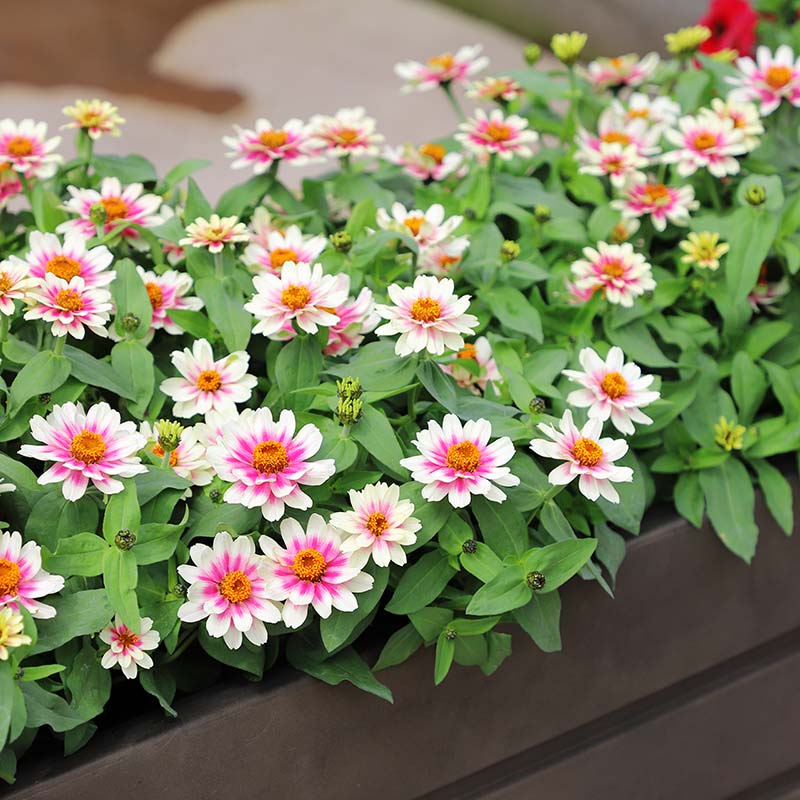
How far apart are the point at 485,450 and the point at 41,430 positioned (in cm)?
31

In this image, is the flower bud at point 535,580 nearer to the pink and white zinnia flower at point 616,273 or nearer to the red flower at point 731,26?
the pink and white zinnia flower at point 616,273

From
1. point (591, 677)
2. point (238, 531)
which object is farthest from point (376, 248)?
point (591, 677)

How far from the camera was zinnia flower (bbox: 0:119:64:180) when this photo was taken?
1.05m

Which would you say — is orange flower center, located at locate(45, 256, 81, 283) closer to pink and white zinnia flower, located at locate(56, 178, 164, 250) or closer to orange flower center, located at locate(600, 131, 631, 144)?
pink and white zinnia flower, located at locate(56, 178, 164, 250)

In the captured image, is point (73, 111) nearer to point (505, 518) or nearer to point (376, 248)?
point (376, 248)

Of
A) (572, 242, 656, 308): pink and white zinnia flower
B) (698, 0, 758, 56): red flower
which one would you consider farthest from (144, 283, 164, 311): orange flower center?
(698, 0, 758, 56): red flower

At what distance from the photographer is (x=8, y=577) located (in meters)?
0.74

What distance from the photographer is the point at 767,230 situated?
1078 millimetres

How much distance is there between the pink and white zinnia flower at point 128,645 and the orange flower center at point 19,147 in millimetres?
489

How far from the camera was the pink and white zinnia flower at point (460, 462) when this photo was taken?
0.78m

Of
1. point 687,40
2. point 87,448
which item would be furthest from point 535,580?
point 687,40

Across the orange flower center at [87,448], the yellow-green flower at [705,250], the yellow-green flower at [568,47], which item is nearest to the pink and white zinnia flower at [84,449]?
the orange flower center at [87,448]

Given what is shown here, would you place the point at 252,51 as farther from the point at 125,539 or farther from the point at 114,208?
the point at 125,539

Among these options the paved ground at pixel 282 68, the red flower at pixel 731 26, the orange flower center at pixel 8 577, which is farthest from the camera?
the paved ground at pixel 282 68
